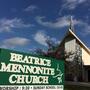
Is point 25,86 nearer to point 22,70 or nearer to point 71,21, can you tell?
point 22,70

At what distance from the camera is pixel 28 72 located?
10539mm

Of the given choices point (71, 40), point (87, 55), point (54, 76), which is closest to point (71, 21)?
point (71, 40)

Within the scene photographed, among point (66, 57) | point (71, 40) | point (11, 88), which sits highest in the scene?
point (71, 40)

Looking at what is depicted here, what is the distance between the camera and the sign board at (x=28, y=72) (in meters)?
9.60

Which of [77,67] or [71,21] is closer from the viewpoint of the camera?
[77,67]

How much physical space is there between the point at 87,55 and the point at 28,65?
4219 centimetres

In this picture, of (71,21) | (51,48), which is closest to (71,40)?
(71,21)

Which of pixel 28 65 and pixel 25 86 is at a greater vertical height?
pixel 28 65

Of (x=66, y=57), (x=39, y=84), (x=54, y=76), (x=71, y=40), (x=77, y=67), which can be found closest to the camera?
(x=39, y=84)

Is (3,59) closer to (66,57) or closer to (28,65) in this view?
(28,65)

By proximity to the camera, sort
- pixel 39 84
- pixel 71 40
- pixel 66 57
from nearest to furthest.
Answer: pixel 39 84
pixel 66 57
pixel 71 40

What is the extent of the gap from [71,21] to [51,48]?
33.8 feet

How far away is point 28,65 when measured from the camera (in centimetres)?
1050

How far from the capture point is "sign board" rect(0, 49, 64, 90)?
9.60 m
